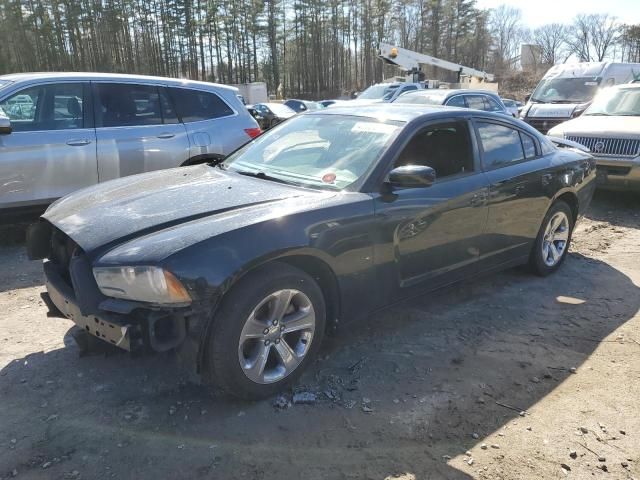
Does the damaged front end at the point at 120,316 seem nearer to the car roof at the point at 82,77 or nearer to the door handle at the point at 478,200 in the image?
the door handle at the point at 478,200

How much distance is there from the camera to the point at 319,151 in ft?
12.3

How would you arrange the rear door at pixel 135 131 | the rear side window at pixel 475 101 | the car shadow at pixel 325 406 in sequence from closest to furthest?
the car shadow at pixel 325 406 → the rear door at pixel 135 131 → the rear side window at pixel 475 101

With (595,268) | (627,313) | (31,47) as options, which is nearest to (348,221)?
(627,313)

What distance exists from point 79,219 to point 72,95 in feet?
10.6

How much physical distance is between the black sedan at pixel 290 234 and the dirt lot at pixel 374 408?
313mm

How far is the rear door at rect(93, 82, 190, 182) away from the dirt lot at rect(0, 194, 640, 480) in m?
2.12

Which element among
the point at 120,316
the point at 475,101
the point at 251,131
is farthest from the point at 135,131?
the point at 475,101

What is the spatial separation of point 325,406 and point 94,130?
4284 mm

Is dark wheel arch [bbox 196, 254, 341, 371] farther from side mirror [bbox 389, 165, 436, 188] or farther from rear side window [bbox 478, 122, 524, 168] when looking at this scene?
rear side window [bbox 478, 122, 524, 168]

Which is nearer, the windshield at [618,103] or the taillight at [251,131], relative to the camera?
the taillight at [251,131]

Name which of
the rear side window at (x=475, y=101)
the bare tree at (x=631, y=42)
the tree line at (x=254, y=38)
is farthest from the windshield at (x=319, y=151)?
the bare tree at (x=631, y=42)

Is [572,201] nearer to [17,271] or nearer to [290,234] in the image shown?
[290,234]

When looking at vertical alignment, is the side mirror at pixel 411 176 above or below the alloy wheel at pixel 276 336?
above

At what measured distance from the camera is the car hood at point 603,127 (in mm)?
7930
